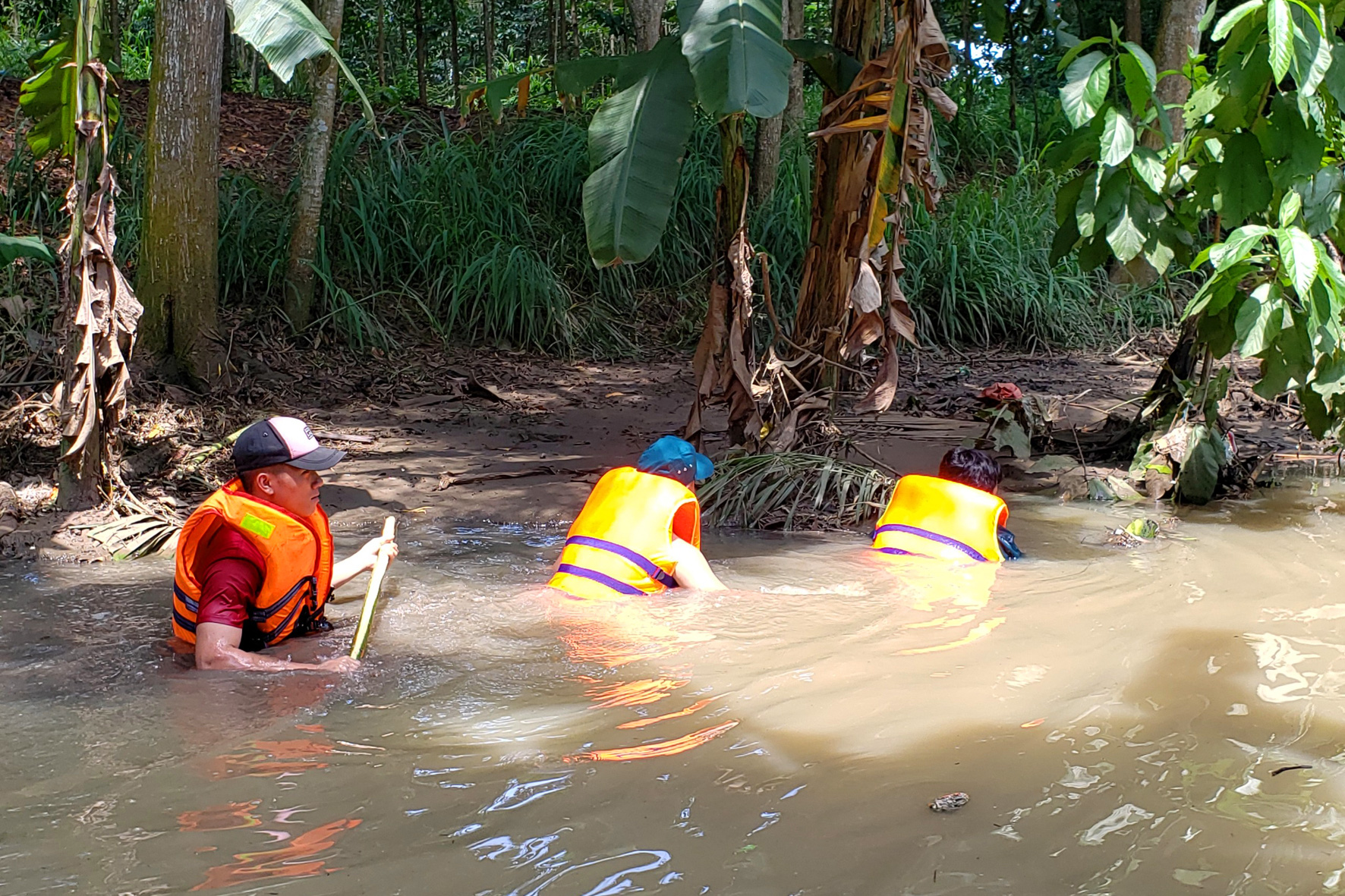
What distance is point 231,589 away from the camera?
3477 millimetres

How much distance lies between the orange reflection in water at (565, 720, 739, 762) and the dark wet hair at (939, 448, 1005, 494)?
2293 millimetres

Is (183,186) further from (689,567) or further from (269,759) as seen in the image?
(269,759)

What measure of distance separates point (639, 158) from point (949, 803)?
3520 mm

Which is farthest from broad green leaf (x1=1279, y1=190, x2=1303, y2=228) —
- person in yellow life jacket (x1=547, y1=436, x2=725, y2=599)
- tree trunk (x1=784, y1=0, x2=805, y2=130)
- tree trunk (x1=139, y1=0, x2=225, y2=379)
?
tree trunk (x1=139, y1=0, x2=225, y2=379)

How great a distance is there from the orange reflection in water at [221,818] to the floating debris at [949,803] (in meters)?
1.53

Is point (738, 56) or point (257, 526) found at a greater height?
point (738, 56)

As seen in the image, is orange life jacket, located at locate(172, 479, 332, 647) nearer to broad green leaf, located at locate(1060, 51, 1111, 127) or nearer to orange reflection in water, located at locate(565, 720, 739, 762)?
orange reflection in water, located at locate(565, 720, 739, 762)

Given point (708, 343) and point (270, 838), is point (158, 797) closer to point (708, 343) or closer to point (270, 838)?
point (270, 838)

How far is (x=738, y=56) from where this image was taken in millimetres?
4887

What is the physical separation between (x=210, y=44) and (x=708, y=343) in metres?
3.51

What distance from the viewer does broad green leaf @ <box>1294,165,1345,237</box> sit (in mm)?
5672

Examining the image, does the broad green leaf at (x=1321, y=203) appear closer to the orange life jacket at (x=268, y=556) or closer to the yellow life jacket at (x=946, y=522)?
the yellow life jacket at (x=946, y=522)

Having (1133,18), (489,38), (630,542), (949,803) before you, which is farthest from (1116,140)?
(489,38)

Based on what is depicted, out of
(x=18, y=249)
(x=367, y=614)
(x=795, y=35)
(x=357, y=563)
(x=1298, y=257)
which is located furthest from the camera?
(x=795, y=35)
